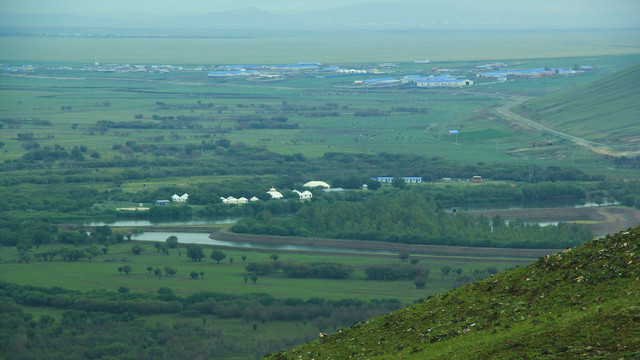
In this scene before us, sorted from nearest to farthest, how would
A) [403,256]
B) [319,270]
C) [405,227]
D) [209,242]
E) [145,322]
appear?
[145,322] → [319,270] → [403,256] → [209,242] → [405,227]

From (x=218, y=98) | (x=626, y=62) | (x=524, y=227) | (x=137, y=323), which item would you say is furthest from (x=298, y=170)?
(x=626, y=62)

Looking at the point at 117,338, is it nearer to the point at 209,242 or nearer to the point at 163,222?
the point at 209,242

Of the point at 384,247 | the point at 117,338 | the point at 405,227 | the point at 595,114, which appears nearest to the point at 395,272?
the point at 384,247

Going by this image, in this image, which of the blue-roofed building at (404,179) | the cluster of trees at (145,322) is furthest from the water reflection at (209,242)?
the blue-roofed building at (404,179)

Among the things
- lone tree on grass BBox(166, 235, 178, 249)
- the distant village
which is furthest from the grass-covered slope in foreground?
the distant village

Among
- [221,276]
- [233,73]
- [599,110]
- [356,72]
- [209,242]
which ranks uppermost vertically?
[356,72]

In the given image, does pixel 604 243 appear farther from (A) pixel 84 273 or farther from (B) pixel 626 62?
(B) pixel 626 62
